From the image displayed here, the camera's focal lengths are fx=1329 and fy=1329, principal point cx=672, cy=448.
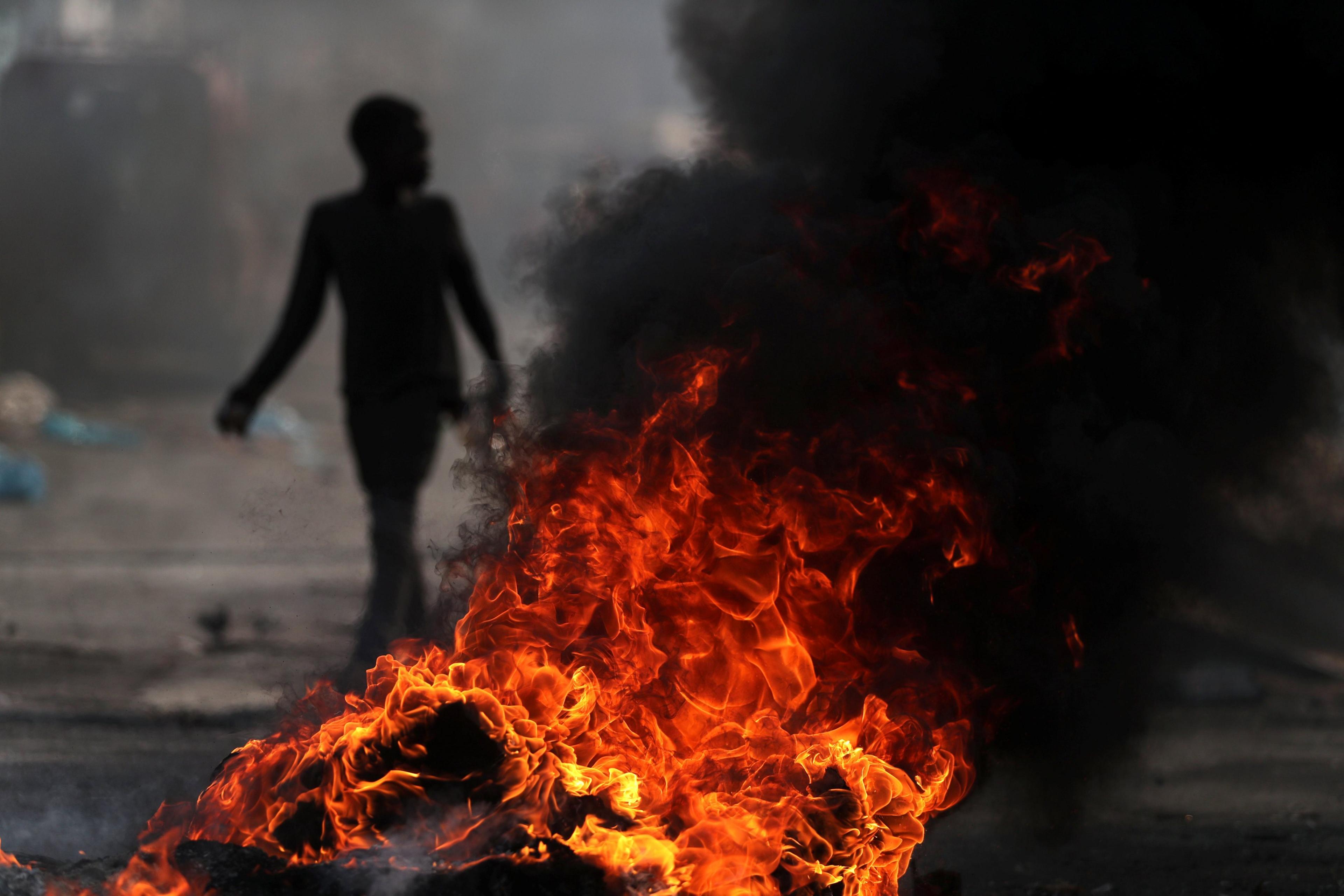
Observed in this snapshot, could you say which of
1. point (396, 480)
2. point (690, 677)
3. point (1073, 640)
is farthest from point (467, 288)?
point (1073, 640)

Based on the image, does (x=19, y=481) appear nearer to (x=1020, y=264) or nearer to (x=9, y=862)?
(x=9, y=862)

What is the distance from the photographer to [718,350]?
3.26 metres

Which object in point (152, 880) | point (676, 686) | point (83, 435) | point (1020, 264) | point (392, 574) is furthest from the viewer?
point (83, 435)

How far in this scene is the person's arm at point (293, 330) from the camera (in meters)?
5.09

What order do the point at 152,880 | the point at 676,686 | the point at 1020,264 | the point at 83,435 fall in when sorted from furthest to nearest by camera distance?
the point at 83,435 → the point at 1020,264 → the point at 676,686 → the point at 152,880

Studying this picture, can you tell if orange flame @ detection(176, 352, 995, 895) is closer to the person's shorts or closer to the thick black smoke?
the thick black smoke

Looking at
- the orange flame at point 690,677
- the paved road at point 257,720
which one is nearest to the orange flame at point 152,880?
the orange flame at point 690,677

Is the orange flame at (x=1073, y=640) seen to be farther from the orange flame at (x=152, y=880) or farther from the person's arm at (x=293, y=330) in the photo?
the person's arm at (x=293, y=330)

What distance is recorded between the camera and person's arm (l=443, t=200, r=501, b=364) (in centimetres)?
524

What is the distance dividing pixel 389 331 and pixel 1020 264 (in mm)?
2605

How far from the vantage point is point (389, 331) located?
5.05 meters

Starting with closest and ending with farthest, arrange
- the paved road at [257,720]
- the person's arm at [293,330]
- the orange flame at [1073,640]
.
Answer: the orange flame at [1073,640], the paved road at [257,720], the person's arm at [293,330]

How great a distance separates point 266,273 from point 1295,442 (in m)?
17.5

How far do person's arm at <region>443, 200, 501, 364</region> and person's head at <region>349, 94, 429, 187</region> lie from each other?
21 centimetres
